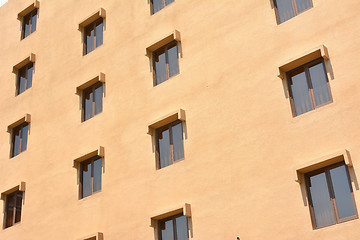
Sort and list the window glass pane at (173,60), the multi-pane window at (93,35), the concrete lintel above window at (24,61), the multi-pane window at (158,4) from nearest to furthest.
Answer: the window glass pane at (173,60), the multi-pane window at (158,4), the multi-pane window at (93,35), the concrete lintel above window at (24,61)

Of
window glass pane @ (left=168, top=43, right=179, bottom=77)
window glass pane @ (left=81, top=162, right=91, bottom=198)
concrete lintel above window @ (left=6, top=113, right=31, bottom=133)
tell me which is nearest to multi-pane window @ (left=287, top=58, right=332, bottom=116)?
window glass pane @ (left=168, top=43, right=179, bottom=77)

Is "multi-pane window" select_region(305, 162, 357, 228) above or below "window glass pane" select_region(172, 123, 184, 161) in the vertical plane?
below

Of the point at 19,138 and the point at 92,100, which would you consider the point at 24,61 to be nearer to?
the point at 19,138

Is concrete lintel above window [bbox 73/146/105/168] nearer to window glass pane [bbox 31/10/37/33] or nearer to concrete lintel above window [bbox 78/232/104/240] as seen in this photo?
concrete lintel above window [bbox 78/232/104/240]

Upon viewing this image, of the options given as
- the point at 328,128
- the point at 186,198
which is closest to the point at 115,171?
the point at 186,198

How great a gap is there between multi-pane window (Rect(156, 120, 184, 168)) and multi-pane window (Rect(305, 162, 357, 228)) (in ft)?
17.0

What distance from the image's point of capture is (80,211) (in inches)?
870

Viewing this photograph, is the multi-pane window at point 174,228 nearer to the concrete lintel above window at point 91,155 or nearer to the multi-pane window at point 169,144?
the multi-pane window at point 169,144

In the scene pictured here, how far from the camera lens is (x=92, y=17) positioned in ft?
84.7

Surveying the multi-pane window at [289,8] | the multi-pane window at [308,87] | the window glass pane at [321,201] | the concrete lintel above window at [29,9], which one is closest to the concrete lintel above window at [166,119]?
the multi-pane window at [308,87]

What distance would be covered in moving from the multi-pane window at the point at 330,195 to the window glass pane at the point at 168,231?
16.7ft

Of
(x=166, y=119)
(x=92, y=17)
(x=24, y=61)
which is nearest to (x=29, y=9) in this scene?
(x=24, y=61)

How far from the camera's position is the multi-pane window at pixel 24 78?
92.0 feet

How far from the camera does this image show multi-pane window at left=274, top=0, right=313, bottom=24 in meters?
19.0
